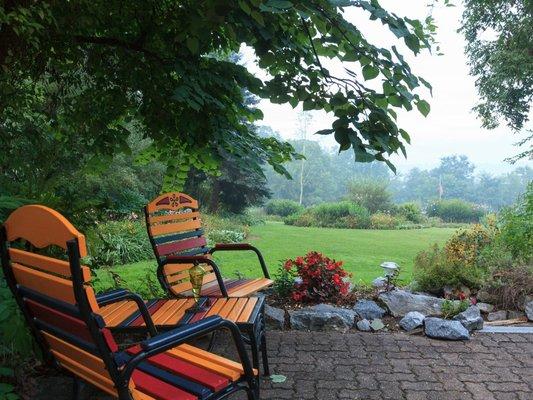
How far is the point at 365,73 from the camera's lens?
2248 millimetres

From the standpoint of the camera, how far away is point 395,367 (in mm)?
3260

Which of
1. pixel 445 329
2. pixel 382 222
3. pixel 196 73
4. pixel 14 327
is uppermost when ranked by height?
pixel 196 73

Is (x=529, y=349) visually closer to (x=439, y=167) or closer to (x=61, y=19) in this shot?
(x=61, y=19)

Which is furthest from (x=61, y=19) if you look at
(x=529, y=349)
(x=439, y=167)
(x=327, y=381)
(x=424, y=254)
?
(x=439, y=167)

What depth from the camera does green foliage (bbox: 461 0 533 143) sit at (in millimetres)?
12906

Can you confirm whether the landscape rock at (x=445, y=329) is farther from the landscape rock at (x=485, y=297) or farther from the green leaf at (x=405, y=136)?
the green leaf at (x=405, y=136)

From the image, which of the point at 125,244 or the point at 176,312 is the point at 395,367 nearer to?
the point at 176,312

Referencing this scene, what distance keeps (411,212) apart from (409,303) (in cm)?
1746

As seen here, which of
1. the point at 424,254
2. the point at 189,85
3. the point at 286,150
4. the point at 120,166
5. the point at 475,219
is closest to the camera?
the point at 189,85

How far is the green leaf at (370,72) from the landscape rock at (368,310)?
2.72 m

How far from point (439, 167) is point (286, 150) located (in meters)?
58.8

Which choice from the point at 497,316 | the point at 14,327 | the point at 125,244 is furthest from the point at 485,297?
the point at 125,244

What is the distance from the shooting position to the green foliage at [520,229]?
5.48m

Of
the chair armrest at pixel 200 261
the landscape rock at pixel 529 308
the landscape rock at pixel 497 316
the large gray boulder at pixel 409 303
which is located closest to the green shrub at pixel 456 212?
the landscape rock at pixel 529 308
